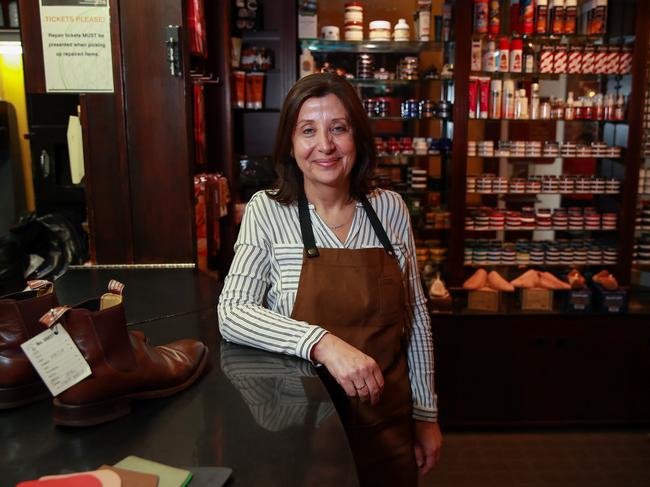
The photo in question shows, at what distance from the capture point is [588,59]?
12.9 ft

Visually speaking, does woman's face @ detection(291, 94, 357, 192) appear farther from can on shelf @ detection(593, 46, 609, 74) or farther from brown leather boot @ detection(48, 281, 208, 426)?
can on shelf @ detection(593, 46, 609, 74)

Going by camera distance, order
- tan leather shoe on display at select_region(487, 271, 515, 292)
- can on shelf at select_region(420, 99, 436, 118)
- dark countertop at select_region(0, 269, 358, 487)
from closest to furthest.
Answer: dark countertop at select_region(0, 269, 358, 487)
tan leather shoe on display at select_region(487, 271, 515, 292)
can on shelf at select_region(420, 99, 436, 118)

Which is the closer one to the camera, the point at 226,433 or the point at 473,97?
the point at 226,433

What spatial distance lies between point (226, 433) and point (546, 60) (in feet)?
11.8

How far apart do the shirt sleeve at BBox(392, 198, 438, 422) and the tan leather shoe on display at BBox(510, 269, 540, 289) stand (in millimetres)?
2146

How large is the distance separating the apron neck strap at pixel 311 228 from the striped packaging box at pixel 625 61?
2900 millimetres

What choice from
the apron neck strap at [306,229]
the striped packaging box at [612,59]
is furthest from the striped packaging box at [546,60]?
the apron neck strap at [306,229]

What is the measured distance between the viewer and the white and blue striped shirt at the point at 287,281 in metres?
1.39

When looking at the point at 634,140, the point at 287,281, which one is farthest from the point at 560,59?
the point at 287,281

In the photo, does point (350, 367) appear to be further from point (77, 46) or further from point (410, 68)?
point (410, 68)

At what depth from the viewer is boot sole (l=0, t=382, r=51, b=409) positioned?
3.59ft

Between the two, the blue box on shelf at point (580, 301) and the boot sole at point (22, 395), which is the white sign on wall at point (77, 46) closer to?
the boot sole at point (22, 395)

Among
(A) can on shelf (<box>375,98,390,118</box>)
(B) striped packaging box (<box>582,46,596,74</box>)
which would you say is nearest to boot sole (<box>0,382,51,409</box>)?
(A) can on shelf (<box>375,98,390,118</box>)

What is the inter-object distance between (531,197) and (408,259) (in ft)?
9.08
